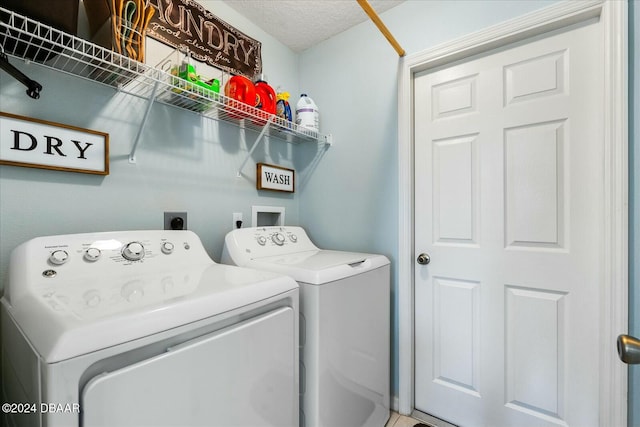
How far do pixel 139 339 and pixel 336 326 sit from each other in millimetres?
764

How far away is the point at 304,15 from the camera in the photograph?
1.82 m

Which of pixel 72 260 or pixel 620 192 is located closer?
pixel 72 260

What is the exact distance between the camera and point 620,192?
1166 millimetres

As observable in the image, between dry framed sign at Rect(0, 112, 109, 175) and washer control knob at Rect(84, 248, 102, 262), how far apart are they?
363 mm

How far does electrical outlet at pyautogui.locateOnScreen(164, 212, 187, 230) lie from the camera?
4.72ft

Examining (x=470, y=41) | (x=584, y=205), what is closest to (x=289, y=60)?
(x=470, y=41)

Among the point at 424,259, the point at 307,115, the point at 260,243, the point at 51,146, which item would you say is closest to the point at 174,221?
the point at 260,243

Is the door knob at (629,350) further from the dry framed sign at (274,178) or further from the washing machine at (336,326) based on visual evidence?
the dry framed sign at (274,178)

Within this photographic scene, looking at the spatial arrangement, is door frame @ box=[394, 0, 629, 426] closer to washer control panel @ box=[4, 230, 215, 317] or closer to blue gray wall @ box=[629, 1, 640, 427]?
blue gray wall @ box=[629, 1, 640, 427]

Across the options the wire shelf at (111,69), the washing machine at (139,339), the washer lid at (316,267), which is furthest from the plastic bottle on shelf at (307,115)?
the washing machine at (139,339)

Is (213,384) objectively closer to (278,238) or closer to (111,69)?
(278,238)

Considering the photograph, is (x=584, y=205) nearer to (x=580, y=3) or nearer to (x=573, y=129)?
Answer: (x=573, y=129)

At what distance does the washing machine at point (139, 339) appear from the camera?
57 cm

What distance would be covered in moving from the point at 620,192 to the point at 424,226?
0.83m
